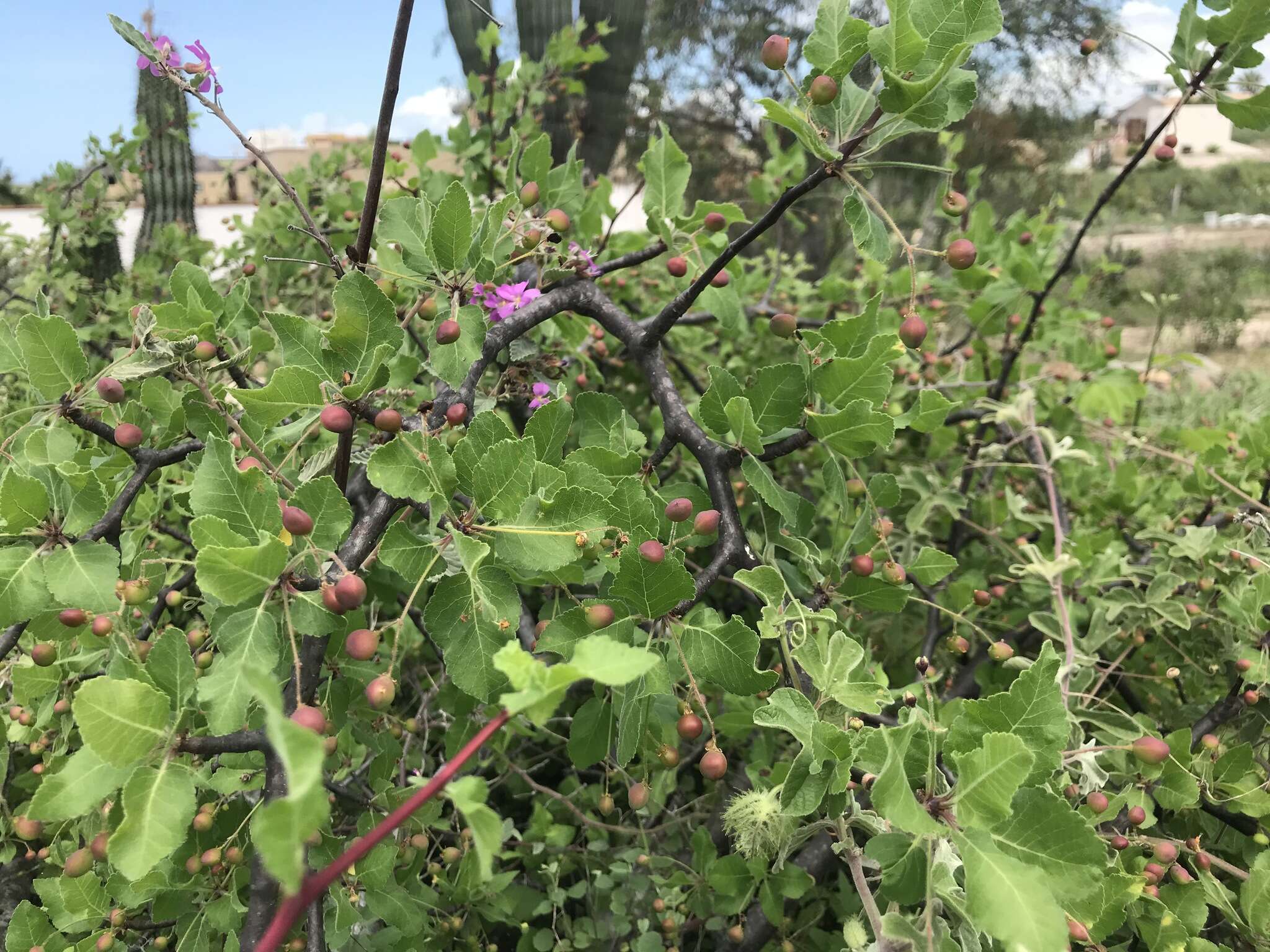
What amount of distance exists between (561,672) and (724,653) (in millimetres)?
293

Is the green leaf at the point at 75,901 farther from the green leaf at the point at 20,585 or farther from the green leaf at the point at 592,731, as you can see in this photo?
the green leaf at the point at 592,731

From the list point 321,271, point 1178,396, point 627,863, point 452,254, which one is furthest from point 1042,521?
point 1178,396

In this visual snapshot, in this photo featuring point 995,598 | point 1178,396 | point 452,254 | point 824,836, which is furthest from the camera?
point 1178,396

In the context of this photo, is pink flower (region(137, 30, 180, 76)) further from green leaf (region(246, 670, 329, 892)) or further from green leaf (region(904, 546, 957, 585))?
green leaf (region(904, 546, 957, 585))

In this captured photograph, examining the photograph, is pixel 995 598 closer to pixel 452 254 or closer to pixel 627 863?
pixel 627 863

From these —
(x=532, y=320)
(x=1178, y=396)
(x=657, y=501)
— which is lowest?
(x=1178, y=396)

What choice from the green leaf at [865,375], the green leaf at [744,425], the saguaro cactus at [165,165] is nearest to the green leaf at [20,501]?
the green leaf at [744,425]

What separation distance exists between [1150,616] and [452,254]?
45.8 inches

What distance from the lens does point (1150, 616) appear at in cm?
117

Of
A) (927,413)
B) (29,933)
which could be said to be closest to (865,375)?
(927,413)

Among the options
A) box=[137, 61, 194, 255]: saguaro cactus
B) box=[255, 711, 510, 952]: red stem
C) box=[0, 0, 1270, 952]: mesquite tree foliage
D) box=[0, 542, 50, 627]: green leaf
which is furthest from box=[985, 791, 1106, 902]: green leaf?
box=[137, 61, 194, 255]: saguaro cactus

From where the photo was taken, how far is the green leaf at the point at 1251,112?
91cm

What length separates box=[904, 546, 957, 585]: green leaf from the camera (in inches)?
36.5

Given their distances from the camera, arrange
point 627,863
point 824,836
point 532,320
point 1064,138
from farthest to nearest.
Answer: point 1064,138 < point 627,863 < point 824,836 < point 532,320
